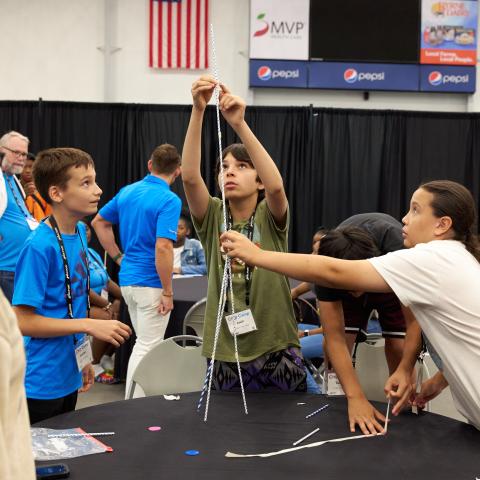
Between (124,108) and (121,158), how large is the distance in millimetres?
626

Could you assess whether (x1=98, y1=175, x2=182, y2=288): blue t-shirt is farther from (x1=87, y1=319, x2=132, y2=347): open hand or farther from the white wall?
the white wall

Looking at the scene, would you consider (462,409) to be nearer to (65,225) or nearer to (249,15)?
(65,225)

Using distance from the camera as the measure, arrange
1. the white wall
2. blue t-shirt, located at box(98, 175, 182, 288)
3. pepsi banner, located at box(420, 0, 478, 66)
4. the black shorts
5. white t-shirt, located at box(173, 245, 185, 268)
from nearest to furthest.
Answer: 1. the black shorts
2. blue t-shirt, located at box(98, 175, 182, 288)
3. white t-shirt, located at box(173, 245, 185, 268)
4. pepsi banner, located at box(420, 0, 478, 66)
5. the white wall

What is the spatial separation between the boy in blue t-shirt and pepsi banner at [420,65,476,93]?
676 centimetres

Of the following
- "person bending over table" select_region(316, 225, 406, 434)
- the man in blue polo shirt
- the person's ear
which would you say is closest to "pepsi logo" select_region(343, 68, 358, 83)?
the man in blue polo shirt

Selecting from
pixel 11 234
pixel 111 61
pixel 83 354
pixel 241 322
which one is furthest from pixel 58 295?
pixel 111 61

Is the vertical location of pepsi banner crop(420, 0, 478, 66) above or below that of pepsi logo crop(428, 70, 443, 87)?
above

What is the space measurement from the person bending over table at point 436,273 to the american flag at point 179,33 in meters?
6.75

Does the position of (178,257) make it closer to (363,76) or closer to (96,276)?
(96,276)

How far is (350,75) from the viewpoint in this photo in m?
8.09

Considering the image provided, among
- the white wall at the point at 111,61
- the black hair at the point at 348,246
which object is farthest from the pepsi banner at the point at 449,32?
the black hair at the point at 348,246

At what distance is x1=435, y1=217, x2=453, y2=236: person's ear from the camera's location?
180cm

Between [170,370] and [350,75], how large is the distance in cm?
641

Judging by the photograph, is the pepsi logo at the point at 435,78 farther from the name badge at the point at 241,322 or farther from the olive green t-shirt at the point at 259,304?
the name badge at the point at 241,322
